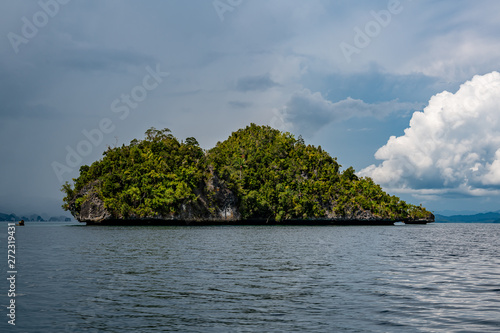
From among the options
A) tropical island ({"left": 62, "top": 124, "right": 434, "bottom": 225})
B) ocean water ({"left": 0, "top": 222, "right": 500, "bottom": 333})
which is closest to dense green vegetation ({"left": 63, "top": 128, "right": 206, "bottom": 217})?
tropical island ({"left": 62, "top": 124, "right": 434, "bottom": 225})

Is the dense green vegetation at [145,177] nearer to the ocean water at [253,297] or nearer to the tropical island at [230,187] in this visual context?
the tropical island at [230,187]

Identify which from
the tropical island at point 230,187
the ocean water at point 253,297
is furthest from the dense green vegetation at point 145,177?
the ocean water at point 253,297

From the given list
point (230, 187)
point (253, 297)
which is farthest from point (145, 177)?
point (253, 297)

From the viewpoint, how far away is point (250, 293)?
18219mm

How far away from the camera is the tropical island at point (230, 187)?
122 m

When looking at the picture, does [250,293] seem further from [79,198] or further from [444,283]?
[79,198]

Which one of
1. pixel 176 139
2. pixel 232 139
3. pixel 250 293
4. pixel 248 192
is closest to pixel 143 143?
pixel 176 139

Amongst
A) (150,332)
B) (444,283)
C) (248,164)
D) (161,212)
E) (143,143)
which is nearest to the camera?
(150,332)

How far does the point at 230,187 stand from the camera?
141 m

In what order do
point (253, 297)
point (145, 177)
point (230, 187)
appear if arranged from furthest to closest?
point (230, 187) → point (145, 177) → point (253, 297)

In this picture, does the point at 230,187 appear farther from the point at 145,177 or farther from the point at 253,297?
the point at 253,297

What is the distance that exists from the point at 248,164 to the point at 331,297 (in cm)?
14569

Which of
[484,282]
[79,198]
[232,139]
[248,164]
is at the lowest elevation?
[484,282]

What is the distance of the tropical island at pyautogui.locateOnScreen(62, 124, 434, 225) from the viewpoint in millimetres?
121562
